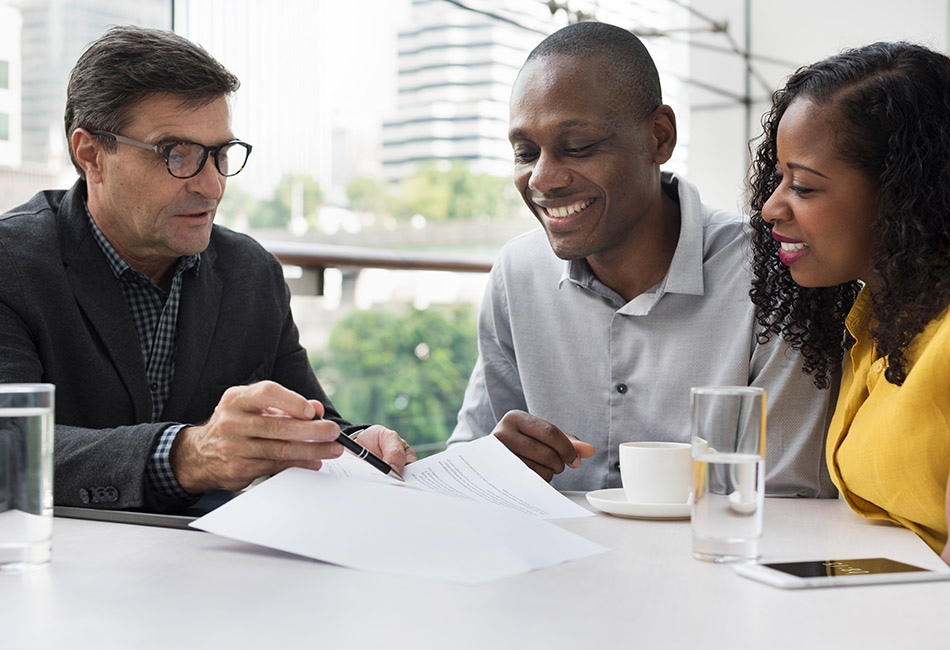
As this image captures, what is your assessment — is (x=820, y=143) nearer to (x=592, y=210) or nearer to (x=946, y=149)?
(x=946, y=149)

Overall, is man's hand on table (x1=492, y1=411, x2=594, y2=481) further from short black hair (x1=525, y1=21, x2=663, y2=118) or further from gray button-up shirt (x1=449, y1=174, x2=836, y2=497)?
short black hair (x1=525, y1=21, x2=663, y2=118)

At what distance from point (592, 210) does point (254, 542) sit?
971 mm

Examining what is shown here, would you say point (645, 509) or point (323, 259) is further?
point (323, 259)

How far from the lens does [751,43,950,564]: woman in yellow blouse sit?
1.20 metres

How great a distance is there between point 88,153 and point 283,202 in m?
3.09

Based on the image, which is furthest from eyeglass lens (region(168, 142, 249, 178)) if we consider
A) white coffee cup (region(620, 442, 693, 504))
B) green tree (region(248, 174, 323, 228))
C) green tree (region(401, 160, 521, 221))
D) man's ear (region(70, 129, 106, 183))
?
green tree (region(401, 160, 521, 221))

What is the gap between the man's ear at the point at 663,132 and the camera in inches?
71.7

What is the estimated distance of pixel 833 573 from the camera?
0.88 m

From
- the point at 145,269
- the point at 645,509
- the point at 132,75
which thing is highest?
the point at 132,75

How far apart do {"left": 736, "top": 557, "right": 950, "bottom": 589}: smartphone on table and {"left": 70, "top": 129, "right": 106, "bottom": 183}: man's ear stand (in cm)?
129

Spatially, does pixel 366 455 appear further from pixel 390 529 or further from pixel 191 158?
pixel 191 158

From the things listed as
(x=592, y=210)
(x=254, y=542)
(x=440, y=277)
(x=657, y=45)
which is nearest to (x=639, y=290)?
(x=592, y=210)

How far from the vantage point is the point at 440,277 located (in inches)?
135

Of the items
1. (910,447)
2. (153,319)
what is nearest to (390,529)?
(910,447)
